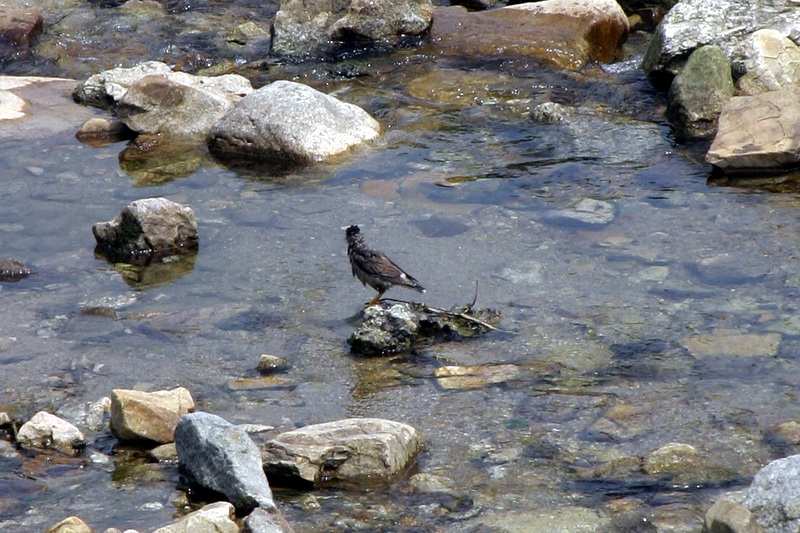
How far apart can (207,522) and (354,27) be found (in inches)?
391

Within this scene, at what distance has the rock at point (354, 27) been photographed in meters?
13.6

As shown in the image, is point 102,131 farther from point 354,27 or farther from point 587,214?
point 587,214

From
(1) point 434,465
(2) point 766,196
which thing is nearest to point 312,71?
(2) point 766,196

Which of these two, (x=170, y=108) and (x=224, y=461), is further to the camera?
(x=170, y=108)

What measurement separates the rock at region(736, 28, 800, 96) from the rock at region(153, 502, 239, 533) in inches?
319

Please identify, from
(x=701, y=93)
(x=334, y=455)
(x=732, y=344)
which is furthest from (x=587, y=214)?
(x=334, y=455)

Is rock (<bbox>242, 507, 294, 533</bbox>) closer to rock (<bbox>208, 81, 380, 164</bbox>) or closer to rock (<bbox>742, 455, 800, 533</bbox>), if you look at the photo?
rock (<bbox>742, 455, 800, 533</bbox>)

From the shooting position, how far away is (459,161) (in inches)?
403

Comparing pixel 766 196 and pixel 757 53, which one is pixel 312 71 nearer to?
pixel 757 53

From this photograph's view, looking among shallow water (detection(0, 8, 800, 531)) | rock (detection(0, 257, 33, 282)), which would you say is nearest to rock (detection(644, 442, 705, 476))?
shallow water (detection(0, 8, 800, 531))

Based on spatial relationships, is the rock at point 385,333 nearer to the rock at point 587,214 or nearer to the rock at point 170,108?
the rock at point 587,214

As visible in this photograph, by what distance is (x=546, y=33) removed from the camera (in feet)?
43.0

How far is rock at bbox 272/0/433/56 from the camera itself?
535 inches

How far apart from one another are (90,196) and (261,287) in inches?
105
